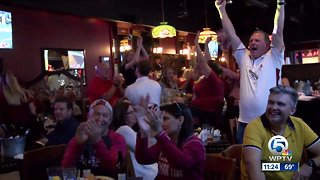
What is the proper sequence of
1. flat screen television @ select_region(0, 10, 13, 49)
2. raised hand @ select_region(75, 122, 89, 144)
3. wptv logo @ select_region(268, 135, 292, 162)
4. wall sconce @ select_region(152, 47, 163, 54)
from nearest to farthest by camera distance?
wptv logo @ select_region(268, 135, 292, 162) → raised hand @ select_region(75, 122, 89, 144) → flat screen television @ select_region(0, 10, 13, 49) → wall sconce @ select_region(152, 47, 163, 54)

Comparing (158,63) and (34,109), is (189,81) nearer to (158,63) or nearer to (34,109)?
(34,109)

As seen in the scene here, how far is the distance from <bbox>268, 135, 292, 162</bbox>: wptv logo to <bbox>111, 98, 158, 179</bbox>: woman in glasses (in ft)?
A: 3.67

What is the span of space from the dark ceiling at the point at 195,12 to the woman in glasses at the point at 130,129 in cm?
398

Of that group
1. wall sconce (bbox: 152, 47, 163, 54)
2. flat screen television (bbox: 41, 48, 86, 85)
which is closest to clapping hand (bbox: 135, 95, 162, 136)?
flat screen television (bbox: 41, 48, 86, 85)

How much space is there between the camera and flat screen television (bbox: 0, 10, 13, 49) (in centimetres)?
703

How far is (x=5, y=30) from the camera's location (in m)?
7.11

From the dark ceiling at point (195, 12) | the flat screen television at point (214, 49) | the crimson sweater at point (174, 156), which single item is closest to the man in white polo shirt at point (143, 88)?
the crimson sweater at point (174, 156)

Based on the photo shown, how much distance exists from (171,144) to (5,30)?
5.98m

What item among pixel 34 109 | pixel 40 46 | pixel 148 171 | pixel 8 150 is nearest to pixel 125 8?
pixel 40 46

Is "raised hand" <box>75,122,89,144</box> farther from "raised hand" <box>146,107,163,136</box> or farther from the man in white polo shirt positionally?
the man in white polo shirt

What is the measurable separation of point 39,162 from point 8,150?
3.60 ft

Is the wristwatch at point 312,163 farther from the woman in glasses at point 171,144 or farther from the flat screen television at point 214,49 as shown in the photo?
the flat screen television at point 214,49

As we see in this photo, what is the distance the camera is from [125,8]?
355 inches

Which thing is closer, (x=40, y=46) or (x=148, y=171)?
(x=148, y=171)
